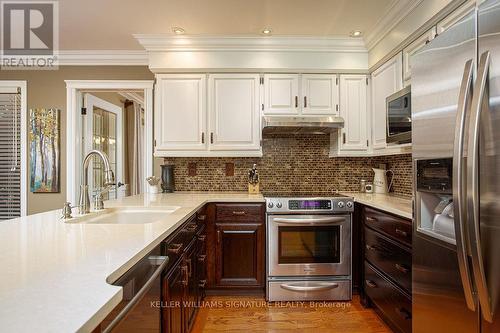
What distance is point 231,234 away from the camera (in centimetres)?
253

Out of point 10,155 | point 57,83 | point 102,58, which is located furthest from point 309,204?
point 10,155

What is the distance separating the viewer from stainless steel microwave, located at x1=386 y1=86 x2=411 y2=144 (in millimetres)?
2002

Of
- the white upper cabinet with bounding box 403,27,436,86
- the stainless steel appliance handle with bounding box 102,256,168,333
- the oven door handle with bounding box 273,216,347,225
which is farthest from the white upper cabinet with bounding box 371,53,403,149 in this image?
the stainless steel appliance handle with bounding box 102,256,168,333

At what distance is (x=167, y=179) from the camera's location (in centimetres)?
306

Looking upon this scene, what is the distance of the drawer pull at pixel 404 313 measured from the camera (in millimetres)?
1735

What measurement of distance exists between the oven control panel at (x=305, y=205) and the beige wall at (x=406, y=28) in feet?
4.48

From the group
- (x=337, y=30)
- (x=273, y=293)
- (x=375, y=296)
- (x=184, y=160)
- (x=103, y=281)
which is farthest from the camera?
(x=184, y=160)

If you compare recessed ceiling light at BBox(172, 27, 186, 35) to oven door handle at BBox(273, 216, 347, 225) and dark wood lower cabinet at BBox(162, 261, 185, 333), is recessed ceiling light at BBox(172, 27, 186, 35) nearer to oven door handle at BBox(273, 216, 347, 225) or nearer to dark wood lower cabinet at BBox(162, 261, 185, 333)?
oven door handle at BBox(273, 216, 347, 225)

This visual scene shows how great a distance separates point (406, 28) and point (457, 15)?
0.50 metres

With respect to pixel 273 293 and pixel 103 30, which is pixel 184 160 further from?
pixel 273 293

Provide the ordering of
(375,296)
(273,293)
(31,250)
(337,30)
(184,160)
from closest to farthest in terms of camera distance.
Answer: (31,250), (375,296), (273,293), (337,30), (184,160)

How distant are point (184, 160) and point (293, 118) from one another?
1.29m

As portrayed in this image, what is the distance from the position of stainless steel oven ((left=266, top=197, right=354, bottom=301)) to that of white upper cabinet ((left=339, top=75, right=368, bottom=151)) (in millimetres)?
717

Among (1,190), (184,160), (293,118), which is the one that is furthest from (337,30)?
(1,190)
